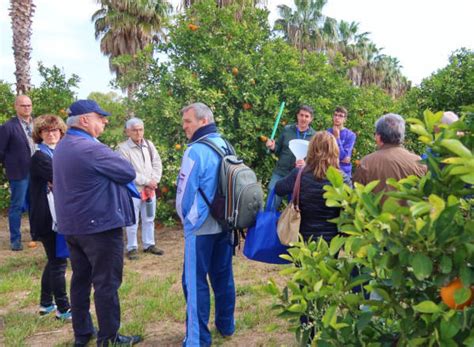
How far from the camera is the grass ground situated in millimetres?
3910

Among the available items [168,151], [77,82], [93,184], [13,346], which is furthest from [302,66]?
[13,346]

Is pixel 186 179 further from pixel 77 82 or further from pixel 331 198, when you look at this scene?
pixel 77 82

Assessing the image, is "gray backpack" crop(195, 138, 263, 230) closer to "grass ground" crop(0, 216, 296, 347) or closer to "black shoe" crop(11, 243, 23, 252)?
"grass ground" crop(0, 216, 296, 347)

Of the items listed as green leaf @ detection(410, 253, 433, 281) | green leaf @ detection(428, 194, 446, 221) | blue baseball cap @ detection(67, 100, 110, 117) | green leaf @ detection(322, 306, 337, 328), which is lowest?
green leaf @ detection(322, 306, 337, 328)

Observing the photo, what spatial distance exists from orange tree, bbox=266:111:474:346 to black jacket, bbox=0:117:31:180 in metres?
6.17

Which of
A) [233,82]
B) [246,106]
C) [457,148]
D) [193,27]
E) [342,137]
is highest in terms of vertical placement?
[193,27]

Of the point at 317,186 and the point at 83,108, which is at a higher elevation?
the point at 83,108

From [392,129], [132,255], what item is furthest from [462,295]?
[132,255]

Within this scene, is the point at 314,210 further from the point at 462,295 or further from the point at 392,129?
the point at 462,295

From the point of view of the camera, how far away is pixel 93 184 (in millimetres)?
3301

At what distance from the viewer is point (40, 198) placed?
163 inches

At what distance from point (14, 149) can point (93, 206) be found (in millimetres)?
4027

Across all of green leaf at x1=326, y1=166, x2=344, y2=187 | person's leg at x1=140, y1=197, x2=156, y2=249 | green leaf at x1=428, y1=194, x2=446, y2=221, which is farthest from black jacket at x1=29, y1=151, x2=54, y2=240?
green leaf at x1=428, y1=194, x2=446, y2=221

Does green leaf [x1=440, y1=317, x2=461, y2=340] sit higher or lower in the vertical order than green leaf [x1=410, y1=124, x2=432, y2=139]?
lower
